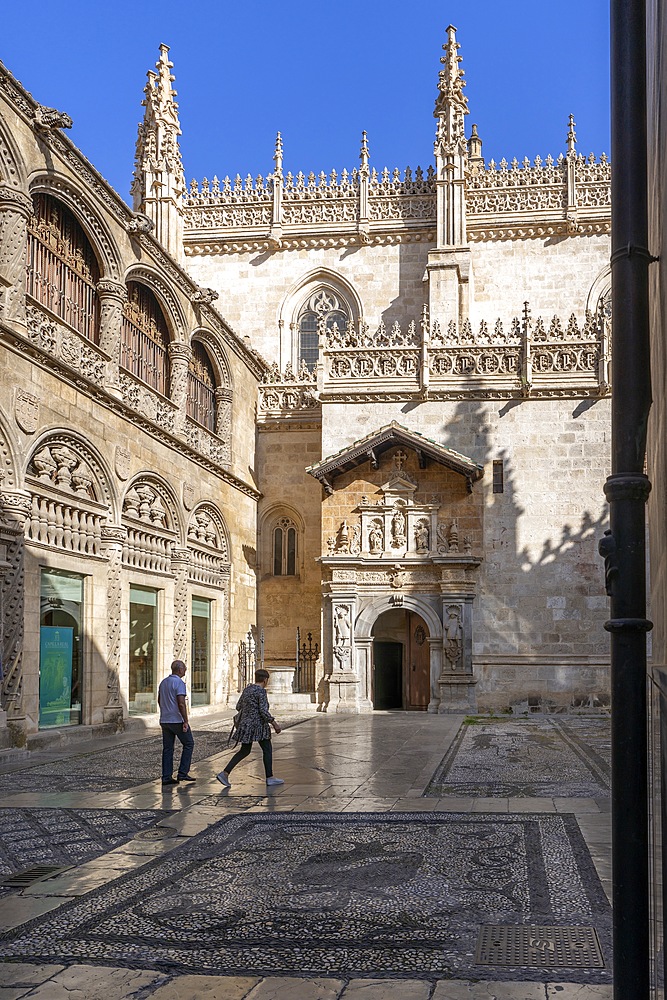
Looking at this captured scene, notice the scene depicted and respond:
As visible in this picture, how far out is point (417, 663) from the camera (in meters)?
29.0

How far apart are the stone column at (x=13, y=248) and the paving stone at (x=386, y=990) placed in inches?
467

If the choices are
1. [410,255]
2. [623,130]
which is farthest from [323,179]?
[623,130]

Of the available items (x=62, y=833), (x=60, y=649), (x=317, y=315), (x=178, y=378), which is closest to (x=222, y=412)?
(x=178, y=378)

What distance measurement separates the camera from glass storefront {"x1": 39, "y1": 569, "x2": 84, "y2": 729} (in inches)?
625

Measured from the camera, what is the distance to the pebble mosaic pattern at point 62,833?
812 centimetres

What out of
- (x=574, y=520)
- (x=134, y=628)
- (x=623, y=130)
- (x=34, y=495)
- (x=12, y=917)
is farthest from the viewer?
(x=574, y=520)

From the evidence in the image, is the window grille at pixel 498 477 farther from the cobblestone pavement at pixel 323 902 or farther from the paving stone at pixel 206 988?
the paving stone at pixel 206 988

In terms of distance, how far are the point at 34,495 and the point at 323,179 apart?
778 inches

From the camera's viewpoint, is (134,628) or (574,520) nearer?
(134,628)

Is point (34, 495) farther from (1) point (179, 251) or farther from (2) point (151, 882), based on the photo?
(1) point (179, 251)

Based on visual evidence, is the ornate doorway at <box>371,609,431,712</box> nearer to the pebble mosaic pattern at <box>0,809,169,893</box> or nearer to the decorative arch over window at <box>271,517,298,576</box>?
the decorative arch over window at <box>271,517,298,576</box>

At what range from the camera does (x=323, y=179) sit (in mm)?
32188

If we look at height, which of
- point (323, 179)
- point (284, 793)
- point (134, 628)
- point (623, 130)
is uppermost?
point (323, 179)

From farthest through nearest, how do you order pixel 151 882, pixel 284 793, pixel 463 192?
pixel 463 192 → pixel 284 793 → pixel 151 882
